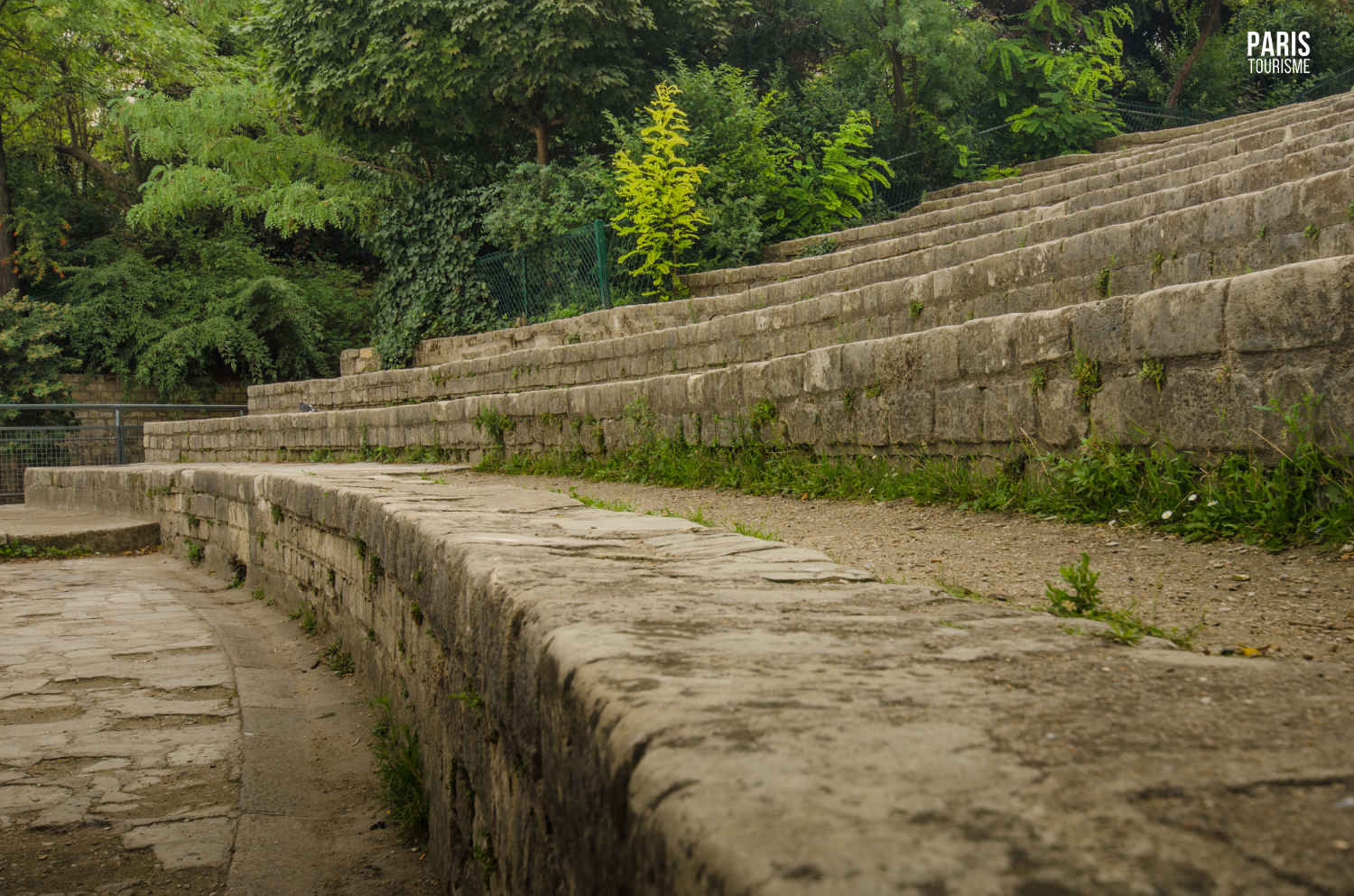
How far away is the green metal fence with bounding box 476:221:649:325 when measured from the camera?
39.1ft

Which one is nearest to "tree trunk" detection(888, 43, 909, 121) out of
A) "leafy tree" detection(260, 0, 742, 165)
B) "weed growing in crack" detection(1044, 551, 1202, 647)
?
"leafy tree" detection(260, 0, 742, 165)

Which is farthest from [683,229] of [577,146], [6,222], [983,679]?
[6,222]

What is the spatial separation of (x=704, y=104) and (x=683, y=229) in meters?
2.48

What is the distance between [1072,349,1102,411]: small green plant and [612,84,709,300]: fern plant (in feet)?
26.1

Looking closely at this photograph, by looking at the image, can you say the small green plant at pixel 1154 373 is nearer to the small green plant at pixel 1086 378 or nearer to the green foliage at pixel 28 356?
the small green plant at pixel 1086 378

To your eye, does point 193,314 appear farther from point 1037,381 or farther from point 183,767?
point 1037,381

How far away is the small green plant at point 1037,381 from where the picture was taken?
3885mm

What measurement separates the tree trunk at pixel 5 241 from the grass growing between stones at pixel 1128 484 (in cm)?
1839

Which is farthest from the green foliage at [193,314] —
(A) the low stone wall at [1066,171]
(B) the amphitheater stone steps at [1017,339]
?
(A) the low stone wall at [1066,171]

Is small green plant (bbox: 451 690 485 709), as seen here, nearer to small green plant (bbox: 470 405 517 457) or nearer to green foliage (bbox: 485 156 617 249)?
small green plant (bbox: 470 405 517 457)

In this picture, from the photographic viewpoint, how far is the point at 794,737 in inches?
43.7

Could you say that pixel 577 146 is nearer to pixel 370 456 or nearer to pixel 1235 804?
pixel 370 456

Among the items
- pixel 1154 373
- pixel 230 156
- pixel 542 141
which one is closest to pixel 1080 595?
pixel 1154 373

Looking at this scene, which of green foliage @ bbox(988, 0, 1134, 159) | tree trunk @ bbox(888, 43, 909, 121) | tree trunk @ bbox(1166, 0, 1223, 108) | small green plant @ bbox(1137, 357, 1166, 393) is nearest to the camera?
small green plant @ bbox(1137, 357, 1166, 393)
